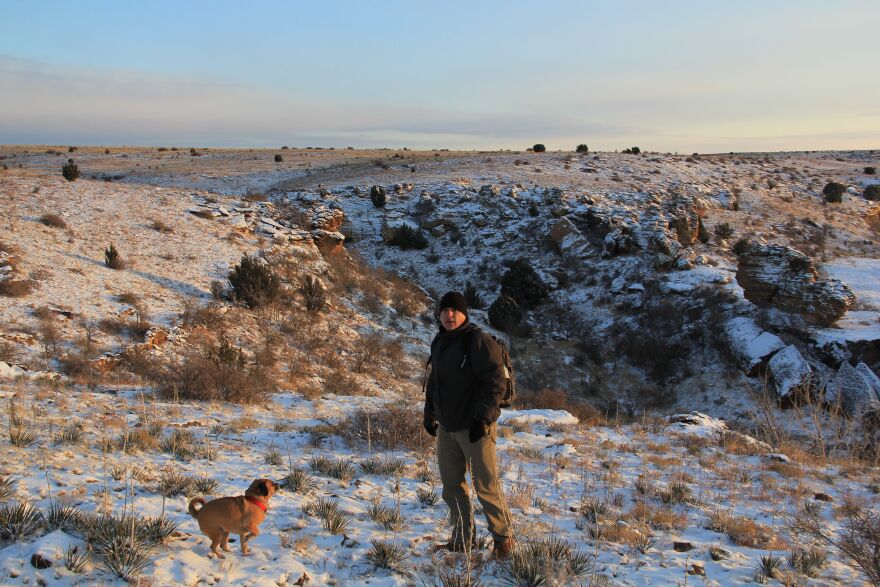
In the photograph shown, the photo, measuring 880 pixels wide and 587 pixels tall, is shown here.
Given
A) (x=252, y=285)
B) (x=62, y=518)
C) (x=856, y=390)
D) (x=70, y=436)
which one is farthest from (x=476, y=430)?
(x=856, y=390)

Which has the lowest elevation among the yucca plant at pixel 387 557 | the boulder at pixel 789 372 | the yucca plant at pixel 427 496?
the boulder at pixel 789 372

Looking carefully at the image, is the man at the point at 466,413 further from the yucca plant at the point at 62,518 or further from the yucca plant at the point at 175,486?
the yucca plant at the point at 62,518

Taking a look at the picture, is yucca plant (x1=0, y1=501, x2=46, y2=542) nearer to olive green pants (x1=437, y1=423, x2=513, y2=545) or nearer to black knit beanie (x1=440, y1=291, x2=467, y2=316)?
olive green pants (x1=437, y1=423, x2=513, y2=545)

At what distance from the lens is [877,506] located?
5516mm

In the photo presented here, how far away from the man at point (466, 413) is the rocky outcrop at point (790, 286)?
1382cm

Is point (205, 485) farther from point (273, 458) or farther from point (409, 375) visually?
point (409, 375)

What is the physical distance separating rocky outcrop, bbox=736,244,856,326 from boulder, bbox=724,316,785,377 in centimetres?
93

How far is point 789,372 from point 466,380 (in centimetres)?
1187

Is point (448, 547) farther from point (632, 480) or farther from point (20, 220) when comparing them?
point (20, 220)

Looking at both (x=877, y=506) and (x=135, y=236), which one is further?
(x=135, y=236)

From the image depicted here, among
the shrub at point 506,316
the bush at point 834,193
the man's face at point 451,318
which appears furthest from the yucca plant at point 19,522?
the bush at point 834,193

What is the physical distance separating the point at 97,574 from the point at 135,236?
47.4ft

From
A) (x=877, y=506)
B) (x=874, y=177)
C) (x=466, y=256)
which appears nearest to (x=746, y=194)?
(x=874, y=177)

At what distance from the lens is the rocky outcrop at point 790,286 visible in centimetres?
1356
